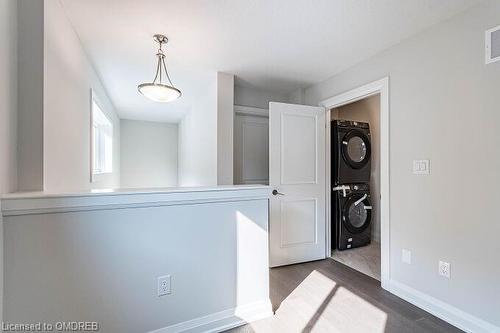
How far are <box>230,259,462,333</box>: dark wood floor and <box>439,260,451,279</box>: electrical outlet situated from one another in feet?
1.12

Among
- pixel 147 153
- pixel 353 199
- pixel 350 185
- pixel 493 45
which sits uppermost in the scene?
pixel 493 45

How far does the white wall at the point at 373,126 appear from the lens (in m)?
3.79

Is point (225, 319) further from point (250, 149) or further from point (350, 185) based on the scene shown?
point (350, 185)

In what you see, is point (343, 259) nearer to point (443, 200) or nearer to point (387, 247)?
point (387, 247)

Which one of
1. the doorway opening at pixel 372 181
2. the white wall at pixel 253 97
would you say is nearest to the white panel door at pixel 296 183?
the doorway opening at pixel 372 181

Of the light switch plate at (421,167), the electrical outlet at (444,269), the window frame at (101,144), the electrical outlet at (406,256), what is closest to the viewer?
the electrical outlet at (444,269)

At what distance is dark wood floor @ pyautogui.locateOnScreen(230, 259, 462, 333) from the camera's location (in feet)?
5.59

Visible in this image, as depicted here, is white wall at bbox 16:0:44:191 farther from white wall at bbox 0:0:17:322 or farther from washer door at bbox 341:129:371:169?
washer door at bbox 341:129:371:169

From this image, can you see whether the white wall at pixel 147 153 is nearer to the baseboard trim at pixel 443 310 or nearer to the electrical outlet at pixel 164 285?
the electrical outlet at pixel 164 285

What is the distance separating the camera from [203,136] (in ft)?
11.8

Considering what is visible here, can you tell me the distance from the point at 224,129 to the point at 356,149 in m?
1.93

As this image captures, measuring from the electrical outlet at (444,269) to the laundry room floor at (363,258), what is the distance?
2.44 feet

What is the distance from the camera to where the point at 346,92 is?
2.75m

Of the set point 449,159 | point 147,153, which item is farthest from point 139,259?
point 147,153
